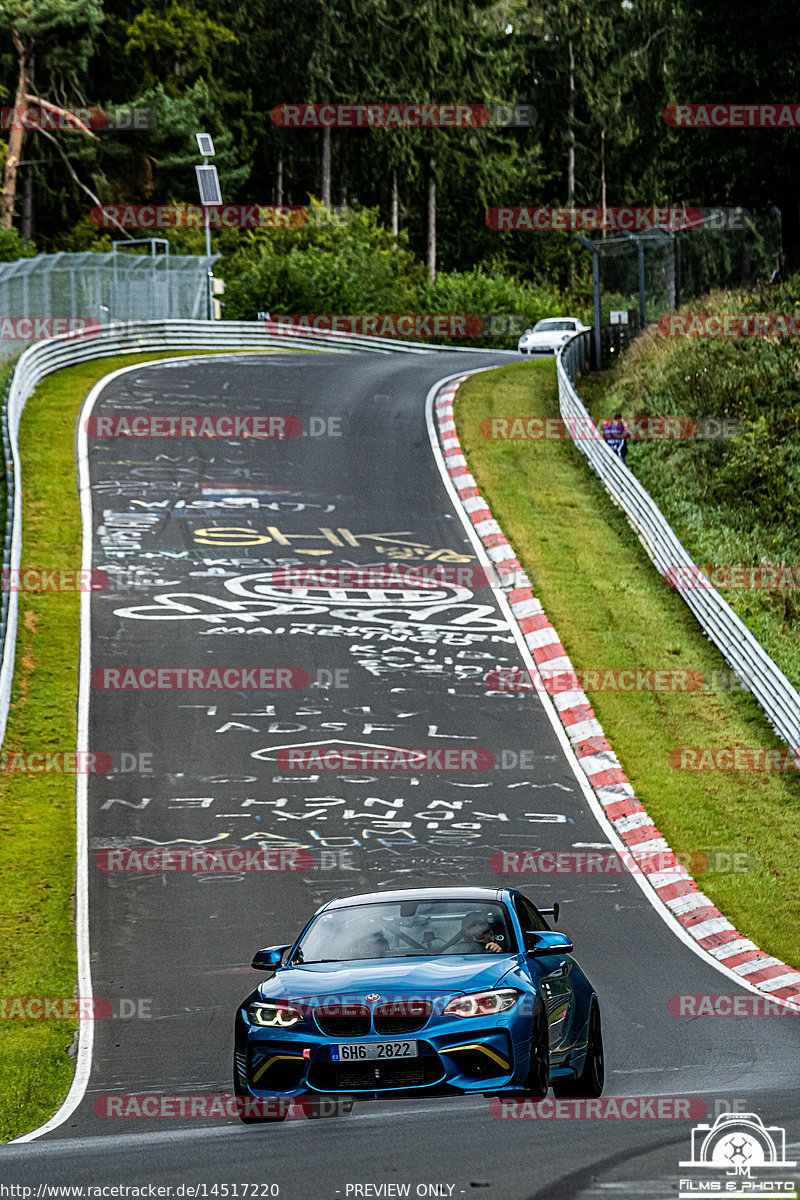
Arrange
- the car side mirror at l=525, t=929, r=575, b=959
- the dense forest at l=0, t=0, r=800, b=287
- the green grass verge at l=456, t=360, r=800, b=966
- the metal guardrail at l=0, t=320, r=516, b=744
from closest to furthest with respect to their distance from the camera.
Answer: the car side mirror at l=525, t=929, r=575, b=959 < the green grass verge at l=456, t=360, r=800, b=966 < the metal guardrail at l=0, t=320, r=516, b=744 < the dense forest at l=0, t=0, r=800, b=287

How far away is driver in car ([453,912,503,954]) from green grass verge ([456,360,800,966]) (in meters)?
6.18

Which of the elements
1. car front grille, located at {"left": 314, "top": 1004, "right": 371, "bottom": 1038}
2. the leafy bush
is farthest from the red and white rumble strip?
car front grille, located at {"left": 314, "top": 1004, "right": 371, "bottom": 1038}

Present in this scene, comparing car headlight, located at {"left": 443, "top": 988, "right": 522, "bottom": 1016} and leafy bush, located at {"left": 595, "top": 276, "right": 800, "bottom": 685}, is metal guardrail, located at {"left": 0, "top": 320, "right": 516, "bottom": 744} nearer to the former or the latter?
leafy bush, located at {"left": 595, "top": 276, "right": 800, "bottom": 685}

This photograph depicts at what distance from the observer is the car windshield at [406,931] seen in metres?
8.56

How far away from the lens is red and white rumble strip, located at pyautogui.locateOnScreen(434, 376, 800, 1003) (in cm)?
1388

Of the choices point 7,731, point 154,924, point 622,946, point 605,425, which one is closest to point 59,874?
point 154,924

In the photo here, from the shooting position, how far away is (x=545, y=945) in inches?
343

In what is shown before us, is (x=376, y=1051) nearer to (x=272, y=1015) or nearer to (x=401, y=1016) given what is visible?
(x=401, y=1016)

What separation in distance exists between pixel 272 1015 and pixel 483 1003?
3.52 ft

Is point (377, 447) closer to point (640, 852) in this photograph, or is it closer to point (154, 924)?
point (640, 852)

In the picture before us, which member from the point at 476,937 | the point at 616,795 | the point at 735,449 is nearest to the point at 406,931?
the point at 476,937

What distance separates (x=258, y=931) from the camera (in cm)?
1375

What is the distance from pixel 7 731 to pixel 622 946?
9.19 meters

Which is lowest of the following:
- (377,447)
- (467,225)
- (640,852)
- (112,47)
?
(640,852)
